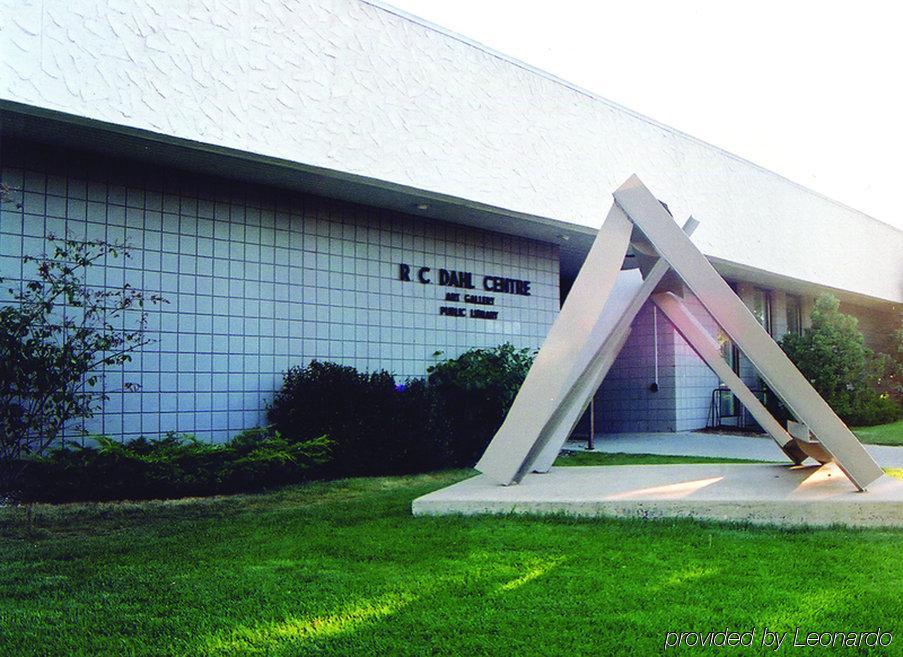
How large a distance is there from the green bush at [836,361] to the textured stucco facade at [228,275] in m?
10.6

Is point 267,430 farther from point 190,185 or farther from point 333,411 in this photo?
point 190,185

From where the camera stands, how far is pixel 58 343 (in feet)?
30.3

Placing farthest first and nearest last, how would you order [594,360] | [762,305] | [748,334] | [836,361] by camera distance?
[762,305], [836,361], [594,360], [748,334]

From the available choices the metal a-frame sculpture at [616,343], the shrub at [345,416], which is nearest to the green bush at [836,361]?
the metal a-frame sculpture at [616,343]

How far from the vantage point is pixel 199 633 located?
13.0 feet

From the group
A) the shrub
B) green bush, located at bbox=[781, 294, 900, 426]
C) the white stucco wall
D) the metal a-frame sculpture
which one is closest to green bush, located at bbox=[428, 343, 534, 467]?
the shrub

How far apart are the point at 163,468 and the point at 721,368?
5.76 m

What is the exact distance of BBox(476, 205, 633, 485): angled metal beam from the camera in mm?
7199

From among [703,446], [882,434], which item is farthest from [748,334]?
[882,434]

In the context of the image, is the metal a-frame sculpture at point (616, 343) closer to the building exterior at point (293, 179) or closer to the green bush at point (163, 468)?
the green bush at point (163, 468)

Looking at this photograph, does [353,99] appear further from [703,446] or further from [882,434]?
[882,434]

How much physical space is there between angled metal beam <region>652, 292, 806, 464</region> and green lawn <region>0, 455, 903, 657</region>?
225 centimetres

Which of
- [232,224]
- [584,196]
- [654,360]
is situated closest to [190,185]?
[232,224]

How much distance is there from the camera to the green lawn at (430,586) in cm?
386
